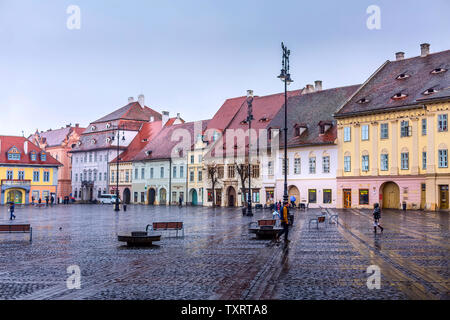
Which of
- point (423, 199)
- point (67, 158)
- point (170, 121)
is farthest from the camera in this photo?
point (67, 158)

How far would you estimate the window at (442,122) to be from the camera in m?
47.5

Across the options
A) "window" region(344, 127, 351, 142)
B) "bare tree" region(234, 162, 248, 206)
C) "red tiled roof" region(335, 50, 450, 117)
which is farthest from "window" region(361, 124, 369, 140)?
"bare tree" region(234, 162, 248, 206)

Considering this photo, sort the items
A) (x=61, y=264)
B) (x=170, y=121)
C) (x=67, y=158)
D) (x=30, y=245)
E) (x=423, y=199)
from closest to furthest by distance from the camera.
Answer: (x=61, y=264), (x=30, y=245), (x=423, y=199), (x=170, y=121), (x=67, y=158)

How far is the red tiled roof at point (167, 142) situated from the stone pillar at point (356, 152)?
92.3 feet

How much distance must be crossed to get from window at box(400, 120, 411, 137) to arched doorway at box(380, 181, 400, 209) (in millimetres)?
4875

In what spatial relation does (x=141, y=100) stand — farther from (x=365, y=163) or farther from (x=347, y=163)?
(x=365, y=163)

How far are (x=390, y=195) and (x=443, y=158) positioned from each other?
735 centimetres

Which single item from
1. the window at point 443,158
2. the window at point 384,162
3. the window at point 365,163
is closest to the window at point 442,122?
the window at point 443,158

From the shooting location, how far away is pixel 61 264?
14.6 m

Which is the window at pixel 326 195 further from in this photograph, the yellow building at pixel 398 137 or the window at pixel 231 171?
the window at pixel 231 171

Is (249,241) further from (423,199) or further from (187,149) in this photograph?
(187,149)

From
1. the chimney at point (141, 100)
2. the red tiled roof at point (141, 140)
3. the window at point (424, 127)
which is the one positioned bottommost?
the window at point (424, 127)

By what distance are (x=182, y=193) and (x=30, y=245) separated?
195 feet
